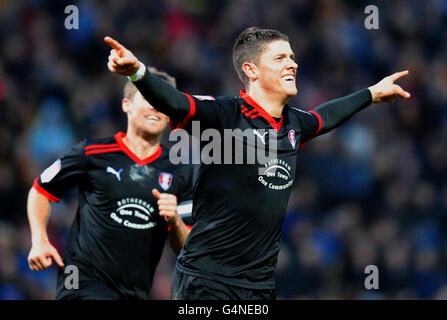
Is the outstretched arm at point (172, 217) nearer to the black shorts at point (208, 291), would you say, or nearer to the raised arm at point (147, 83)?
the black shorts at point (208, 291)

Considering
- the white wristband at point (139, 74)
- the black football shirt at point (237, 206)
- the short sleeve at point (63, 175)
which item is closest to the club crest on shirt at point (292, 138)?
the black football shirt at point (237, 206)

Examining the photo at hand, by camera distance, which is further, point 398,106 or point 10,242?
point 398,106

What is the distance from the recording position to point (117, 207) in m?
4.80

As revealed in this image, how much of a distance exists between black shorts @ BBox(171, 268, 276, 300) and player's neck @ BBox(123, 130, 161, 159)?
1.33m

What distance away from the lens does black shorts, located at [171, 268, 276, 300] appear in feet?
12.4

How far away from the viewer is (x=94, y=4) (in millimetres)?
10164

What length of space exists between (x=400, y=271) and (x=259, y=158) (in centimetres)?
529

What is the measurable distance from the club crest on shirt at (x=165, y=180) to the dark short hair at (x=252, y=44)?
107 cm

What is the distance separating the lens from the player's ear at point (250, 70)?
4160 millimetres

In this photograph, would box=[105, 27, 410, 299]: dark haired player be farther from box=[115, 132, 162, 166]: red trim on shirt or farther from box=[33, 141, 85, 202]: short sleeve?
box=[33, 141, 85, 202]: short sleeve

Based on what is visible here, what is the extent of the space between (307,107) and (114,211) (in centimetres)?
562

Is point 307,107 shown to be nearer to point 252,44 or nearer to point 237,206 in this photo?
point 252,44

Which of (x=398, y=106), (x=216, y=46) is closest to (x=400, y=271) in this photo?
(x=398, y=106)
